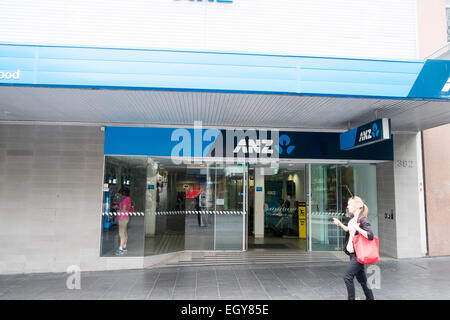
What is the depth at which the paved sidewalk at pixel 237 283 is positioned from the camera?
5223 mm

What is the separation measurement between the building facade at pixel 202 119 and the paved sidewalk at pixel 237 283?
0.70m

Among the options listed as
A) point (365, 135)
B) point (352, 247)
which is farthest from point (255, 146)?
point (352, 247)

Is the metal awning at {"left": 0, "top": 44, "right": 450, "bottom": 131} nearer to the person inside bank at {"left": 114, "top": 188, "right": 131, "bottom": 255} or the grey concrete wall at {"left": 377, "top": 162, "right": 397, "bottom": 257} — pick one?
the person inside bank at {"left": 114, "top": 188, "right": 131, "bottom": 255}

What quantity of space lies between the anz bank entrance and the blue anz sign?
570 mm

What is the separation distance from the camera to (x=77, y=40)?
6160 mm

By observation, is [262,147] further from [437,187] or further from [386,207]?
[437,187]

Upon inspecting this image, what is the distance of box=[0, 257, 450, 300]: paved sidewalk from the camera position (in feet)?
17.1

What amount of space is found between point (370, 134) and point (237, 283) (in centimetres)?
367

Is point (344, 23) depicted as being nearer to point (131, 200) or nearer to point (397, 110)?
point (397, 110)

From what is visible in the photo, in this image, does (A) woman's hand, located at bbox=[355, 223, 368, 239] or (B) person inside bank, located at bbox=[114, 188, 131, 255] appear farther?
(B) person inside bank, located at bbox=[114, 188, 131, 255]

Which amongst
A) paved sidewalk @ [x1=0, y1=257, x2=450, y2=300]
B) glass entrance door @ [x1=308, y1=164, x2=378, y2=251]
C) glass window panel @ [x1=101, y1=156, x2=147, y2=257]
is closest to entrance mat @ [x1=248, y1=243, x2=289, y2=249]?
glass entrance door @ [x1=308, y1=164, x2=378, y2=251]

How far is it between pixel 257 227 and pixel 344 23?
272 inches
